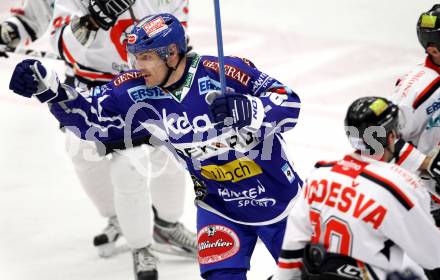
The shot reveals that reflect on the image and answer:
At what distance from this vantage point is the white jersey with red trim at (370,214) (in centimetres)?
339

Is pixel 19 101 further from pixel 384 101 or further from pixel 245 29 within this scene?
pixel 384 101

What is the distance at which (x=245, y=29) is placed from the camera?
33.0 ft

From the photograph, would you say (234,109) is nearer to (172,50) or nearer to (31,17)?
(172,50)

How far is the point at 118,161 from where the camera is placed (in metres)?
5.60

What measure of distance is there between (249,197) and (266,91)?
1.64 ft

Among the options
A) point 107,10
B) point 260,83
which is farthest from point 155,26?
point 107,10

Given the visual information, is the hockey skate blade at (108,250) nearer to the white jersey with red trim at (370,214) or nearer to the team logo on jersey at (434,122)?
the team logo on jersey at (434,122)

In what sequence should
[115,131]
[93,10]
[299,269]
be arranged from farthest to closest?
[93,10] < [115,131] < [299,269]

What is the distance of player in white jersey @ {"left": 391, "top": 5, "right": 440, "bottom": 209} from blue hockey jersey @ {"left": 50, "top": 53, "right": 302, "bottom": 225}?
56 centimetres

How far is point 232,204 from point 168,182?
140 cm

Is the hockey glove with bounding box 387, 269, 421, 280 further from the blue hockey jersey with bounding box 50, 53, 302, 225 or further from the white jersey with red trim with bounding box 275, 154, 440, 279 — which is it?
the blue hockey jersey with bounding box 50, 53, 302, 225

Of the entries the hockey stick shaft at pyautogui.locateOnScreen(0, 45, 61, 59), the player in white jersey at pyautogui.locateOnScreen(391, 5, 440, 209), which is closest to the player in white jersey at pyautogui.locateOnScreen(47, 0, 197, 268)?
the hockey stick shaft at pyautogui.locateOnScreen(0, 45, 61, 59)

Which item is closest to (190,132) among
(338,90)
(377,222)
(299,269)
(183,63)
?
(183,63)

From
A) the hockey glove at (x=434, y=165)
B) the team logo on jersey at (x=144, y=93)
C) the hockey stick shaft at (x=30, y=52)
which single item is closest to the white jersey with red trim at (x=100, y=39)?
the hockey stick shaft at (x=30, y=52)
